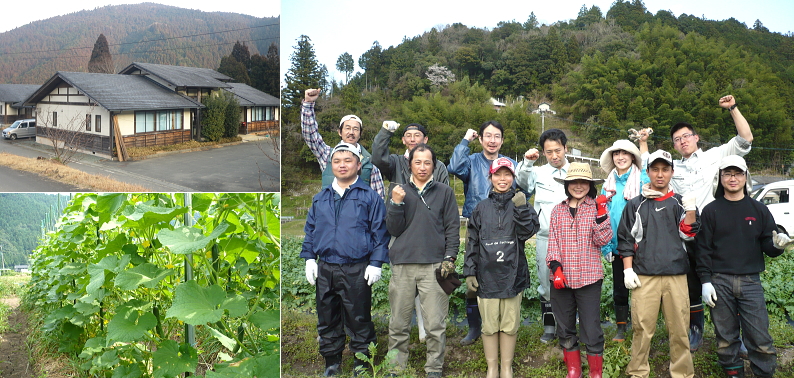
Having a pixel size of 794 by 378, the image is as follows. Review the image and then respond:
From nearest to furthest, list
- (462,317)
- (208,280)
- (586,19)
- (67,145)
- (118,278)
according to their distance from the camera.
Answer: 1. (118,278)
2. (208,280)
3. (67,145)
4. (462,317)
5. (586,19)

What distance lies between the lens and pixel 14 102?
351 cm

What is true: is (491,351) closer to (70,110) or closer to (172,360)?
(172,360)

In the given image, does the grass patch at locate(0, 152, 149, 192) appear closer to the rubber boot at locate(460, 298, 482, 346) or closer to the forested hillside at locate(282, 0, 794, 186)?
the rubber boot at locate(460, 298, 482, 346)

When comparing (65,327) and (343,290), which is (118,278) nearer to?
(343,290)

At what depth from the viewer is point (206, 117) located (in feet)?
13.2

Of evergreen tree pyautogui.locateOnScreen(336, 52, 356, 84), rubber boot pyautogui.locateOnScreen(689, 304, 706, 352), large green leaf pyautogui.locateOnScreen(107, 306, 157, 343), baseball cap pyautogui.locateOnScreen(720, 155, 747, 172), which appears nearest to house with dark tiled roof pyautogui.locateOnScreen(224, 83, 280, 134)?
large green leaf pyautogui.locateOnScreen(107, 306, 157, 343)

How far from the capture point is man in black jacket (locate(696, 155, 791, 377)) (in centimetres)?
299

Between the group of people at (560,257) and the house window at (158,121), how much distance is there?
56.7 inches

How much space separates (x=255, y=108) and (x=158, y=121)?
737mm

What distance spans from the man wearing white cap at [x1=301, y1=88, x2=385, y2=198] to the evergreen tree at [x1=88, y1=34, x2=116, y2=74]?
1.39m

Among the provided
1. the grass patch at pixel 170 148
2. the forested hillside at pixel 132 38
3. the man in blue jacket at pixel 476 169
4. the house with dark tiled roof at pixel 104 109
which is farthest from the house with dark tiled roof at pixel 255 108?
the man in blue jacket at pixel 476 169

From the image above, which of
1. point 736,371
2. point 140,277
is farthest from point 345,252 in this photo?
point 736,371

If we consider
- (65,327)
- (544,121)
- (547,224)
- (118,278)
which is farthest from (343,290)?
(544,121)

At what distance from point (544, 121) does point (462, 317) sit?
85.2ft
